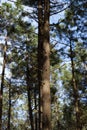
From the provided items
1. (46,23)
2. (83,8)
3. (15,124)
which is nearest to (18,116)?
(15,124)

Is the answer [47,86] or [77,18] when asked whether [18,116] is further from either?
[47,86]

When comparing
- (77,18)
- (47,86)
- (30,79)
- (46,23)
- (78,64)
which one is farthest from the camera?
(78,64)

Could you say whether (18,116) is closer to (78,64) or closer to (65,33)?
(78,64)

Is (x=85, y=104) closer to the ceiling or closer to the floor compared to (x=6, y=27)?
closer to the floor

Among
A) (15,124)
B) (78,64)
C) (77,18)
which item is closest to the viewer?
(77,18)

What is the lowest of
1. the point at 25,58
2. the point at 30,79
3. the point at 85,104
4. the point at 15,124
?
the point at 15,124

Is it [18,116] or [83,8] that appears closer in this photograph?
[83,8]

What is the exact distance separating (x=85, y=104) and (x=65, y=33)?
6106 mm

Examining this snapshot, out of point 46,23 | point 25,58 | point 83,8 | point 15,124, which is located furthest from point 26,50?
point 15,124

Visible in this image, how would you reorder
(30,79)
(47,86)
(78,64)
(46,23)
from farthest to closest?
1. (78,64)
2. (30,79)
3. (46,23)
4. (47,86)

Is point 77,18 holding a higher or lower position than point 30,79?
higher

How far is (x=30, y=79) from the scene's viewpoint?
16719 millimetres

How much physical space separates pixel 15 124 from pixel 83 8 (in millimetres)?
23616

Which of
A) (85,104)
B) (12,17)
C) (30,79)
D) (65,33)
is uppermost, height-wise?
(12,17)
